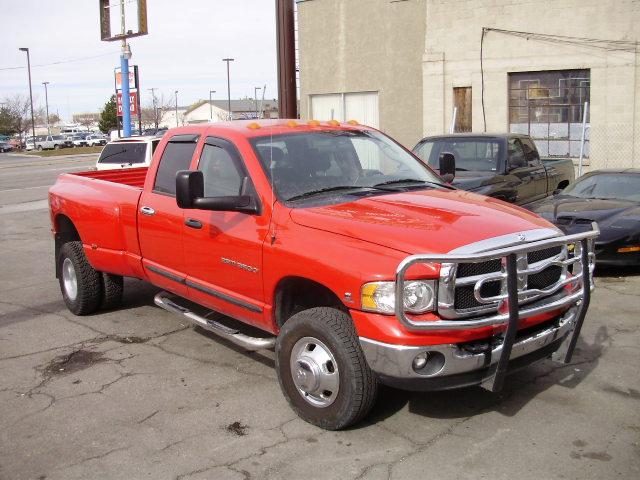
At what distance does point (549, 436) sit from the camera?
4.20 m

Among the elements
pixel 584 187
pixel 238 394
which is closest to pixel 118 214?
pixel 238 394

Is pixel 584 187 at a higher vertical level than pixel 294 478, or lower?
higher

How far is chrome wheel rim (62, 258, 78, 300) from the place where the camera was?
23.6 feet

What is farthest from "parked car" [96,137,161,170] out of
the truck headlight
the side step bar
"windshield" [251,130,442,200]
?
the truck headlight

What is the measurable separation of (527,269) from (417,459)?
4.20 ft

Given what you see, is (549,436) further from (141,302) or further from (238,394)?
(141,302)

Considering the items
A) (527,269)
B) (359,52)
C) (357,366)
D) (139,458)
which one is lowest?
(139,458)

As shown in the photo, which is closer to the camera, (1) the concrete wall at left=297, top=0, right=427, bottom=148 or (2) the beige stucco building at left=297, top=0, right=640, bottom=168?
(2) the beige stucco building at left=297, top=0, right=640, bottom=168

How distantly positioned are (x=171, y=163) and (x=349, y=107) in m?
15.1

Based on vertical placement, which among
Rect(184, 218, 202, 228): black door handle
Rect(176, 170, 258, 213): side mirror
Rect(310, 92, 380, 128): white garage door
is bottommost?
Rect(184, 218, 202, 228): black door handle

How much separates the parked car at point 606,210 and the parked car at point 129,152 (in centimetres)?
840

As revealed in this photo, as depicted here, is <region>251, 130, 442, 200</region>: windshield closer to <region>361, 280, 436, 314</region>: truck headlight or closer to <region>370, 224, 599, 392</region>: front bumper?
<region>361, 280, 436, 314</region>: truck headlight

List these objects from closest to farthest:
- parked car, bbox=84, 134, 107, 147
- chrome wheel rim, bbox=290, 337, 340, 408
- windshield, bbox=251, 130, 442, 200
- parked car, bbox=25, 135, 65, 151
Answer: chrome wheel rim, bbox=290, 337, 340, 408 → windshield, bbox=251, 130, 442, 200 → parked car, bbox=25, 135, 65, 151 → parked car, bbox=84, 134, 107, 147

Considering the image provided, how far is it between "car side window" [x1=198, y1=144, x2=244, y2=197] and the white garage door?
47.4 feet
